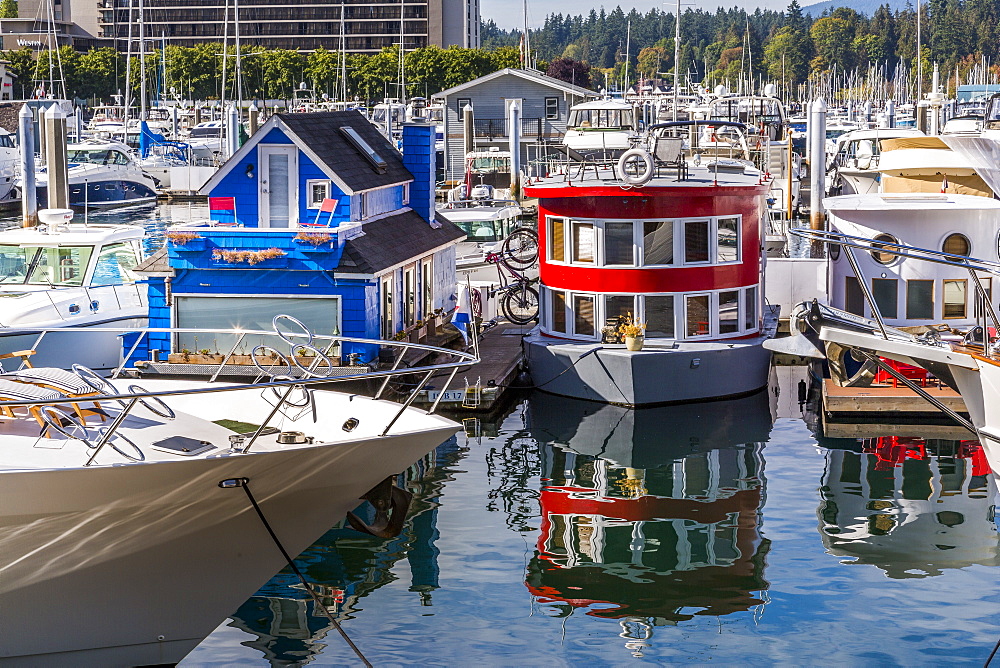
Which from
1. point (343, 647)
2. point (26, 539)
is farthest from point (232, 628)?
point (26, 539)

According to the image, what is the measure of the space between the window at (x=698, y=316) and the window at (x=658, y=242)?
2.68ft

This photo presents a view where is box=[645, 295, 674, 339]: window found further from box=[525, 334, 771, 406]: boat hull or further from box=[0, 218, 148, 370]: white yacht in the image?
box=[0, 218, 148, 370]: white yacht

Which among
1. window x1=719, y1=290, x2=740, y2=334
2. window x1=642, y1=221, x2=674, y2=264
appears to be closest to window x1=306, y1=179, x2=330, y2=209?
window x1=642, y1=221, x2=674, y2=264

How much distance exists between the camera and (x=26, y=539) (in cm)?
1048

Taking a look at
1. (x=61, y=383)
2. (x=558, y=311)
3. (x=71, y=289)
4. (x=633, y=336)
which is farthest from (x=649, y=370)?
(x=61, y=383)

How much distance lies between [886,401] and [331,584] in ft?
31.6

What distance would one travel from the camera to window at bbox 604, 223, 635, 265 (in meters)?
20.7

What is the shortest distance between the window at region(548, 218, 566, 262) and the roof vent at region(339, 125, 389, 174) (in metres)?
3.09

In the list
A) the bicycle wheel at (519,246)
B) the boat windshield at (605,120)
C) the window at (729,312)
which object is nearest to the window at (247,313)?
the window at (729,312)

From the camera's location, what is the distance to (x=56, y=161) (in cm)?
4075

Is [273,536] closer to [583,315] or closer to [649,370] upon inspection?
[649,370]

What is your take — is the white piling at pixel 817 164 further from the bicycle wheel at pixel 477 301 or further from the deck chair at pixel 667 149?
the bicycle wheel at pixel 477 301

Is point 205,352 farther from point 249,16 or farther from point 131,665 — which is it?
point 249,16

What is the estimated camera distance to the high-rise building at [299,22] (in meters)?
147
